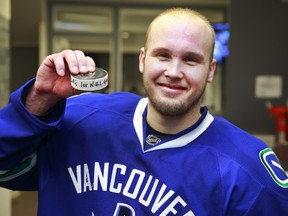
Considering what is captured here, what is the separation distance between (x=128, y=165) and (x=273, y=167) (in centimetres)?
38

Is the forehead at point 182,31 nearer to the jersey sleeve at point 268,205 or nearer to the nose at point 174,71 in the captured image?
the nose at point 174,71

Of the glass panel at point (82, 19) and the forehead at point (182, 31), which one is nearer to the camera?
the forehead at point (182, 31)

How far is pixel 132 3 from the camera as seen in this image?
19.1 feet

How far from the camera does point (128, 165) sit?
1.07 metres

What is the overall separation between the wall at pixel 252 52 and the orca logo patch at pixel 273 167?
3.08m

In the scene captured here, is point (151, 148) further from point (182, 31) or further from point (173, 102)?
point (182, 31)

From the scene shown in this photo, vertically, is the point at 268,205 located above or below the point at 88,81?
below

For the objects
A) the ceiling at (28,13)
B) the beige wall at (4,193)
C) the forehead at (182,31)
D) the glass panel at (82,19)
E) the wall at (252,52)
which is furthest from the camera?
the glass panel at (82,19)

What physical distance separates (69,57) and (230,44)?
3399mm

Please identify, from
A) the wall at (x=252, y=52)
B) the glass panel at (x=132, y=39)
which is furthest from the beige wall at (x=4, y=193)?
the glass panel at (x=132, y=39)

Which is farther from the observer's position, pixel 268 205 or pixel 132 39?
pixel 132 39

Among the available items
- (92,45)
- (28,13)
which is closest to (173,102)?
(28,13)

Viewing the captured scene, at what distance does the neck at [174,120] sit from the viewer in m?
1.10

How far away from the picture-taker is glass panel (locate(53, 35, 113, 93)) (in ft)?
19.0
